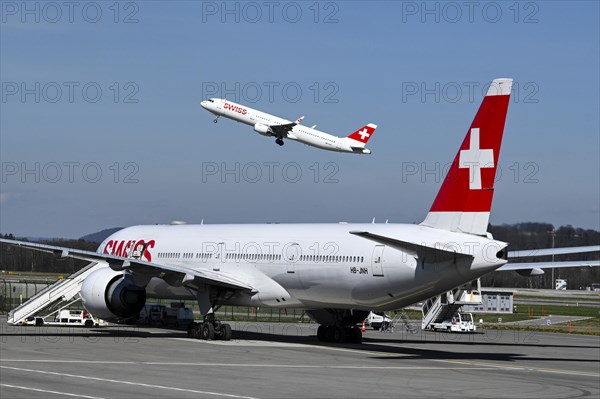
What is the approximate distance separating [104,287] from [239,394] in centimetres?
2213

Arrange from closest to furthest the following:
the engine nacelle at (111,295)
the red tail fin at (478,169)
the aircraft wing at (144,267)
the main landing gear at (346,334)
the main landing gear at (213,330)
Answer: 1. the red tail fin at (478,169)
2. the aircraft wing at (144,267)
3. the main landing gear at (213,330)
4. the main landing gear at (346,334)
5. the engine nacelle at (111,295)

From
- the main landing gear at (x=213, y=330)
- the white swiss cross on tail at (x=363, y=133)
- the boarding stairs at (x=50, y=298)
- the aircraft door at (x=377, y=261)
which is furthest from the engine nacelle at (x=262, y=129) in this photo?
the aircraft door at (x=377, y=261)

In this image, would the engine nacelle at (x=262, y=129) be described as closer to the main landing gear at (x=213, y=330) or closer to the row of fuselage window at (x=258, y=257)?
the row of fuselage window at (x=258, y=257)

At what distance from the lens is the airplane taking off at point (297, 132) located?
249ft

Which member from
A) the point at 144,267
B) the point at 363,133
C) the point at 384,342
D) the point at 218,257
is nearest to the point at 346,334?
the point at 384,342

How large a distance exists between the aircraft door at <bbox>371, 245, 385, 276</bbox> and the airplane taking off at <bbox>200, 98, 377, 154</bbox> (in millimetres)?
40746

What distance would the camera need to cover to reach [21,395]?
20.9m

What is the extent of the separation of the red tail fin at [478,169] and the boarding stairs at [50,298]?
23.9 meters

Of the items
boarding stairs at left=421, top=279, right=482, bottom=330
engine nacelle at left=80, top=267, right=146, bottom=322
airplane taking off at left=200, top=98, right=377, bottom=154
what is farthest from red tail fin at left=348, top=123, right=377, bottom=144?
engine nacelle at left=80, top=267, right=146, bottom=322

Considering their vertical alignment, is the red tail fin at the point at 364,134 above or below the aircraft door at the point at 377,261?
above

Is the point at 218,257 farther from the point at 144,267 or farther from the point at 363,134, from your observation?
the point at 363,134

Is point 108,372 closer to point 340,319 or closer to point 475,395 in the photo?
point 475,395

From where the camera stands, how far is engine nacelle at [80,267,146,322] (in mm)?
43000

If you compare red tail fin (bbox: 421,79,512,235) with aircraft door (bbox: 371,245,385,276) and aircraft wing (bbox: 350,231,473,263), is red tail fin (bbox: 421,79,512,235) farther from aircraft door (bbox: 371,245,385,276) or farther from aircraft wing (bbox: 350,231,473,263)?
aircraft door (bbox: 371,245,385,276)
